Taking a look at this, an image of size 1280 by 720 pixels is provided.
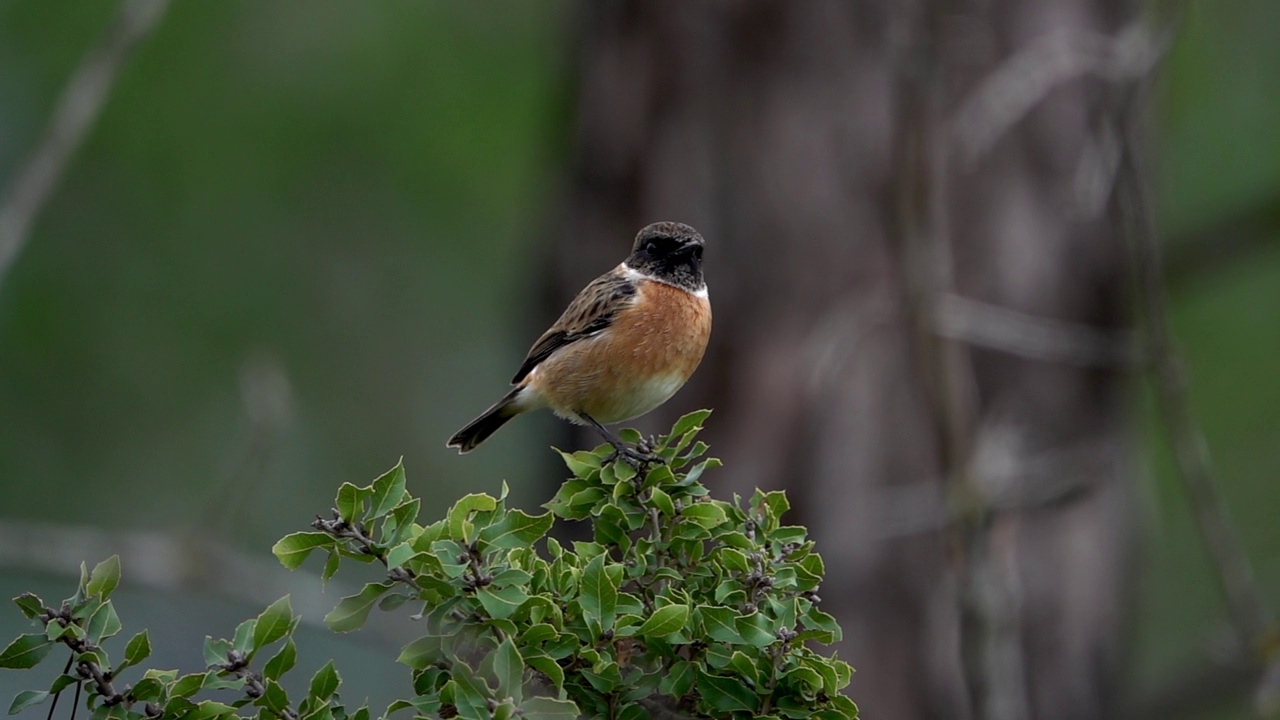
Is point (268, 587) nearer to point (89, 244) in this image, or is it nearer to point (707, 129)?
point (707, 129)

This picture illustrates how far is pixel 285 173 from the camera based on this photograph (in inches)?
482

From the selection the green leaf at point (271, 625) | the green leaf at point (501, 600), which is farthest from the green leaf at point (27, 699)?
the green leaf at point (501, 600)

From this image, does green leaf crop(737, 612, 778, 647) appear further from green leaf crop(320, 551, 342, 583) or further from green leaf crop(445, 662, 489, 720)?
green leaf crop(320, 551, 342, 583)

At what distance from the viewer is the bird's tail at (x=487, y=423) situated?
439 cm

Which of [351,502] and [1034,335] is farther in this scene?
[1034,335]

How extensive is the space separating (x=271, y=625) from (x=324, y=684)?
13 centimetres

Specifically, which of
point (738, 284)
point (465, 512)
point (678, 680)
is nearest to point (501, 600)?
point (465, 512)

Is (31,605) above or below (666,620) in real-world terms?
above

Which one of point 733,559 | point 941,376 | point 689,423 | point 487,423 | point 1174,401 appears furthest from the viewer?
point 941,376

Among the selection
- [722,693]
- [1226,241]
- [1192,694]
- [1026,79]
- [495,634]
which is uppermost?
[1026,79]

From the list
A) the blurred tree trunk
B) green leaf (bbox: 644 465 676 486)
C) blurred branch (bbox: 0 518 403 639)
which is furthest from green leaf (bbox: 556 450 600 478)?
the blurred tree trunk

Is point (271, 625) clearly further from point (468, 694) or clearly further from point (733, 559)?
point (733, 559)

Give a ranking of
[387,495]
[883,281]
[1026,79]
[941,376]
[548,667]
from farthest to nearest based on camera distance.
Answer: [883,281], [1026,79], [941,376], [387,495], [548,667]

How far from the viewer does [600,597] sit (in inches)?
87.4
